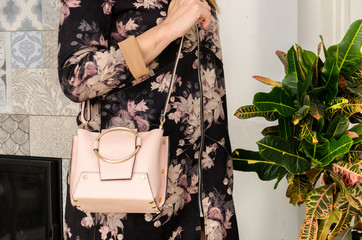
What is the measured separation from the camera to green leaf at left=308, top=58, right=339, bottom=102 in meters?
1.03

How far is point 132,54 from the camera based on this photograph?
861 mm

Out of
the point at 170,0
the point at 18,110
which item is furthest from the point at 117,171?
the point at 18,110

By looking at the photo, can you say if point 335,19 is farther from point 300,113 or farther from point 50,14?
point 50,14

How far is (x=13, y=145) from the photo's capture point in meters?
1.93

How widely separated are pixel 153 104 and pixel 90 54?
18cm

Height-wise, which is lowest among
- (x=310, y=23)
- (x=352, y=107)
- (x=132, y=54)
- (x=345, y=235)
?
(x=345, y=235)

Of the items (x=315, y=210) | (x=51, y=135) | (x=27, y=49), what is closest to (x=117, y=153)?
(x=315, y=210)

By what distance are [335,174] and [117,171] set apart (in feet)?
1.81

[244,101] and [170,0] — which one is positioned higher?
[170,0]

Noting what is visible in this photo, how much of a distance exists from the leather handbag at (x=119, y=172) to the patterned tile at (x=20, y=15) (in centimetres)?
116

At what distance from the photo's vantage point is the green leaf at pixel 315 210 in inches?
41.9

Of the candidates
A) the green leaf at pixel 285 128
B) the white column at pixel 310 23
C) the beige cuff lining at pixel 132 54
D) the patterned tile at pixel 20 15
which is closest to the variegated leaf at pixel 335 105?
the green leaf at pixel 285 128

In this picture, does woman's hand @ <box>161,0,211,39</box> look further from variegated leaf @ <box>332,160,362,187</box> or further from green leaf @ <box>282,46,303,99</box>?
variegated leaf @ <box>332,160,362,187</box>

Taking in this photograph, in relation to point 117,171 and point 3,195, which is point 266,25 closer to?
point 117,171
